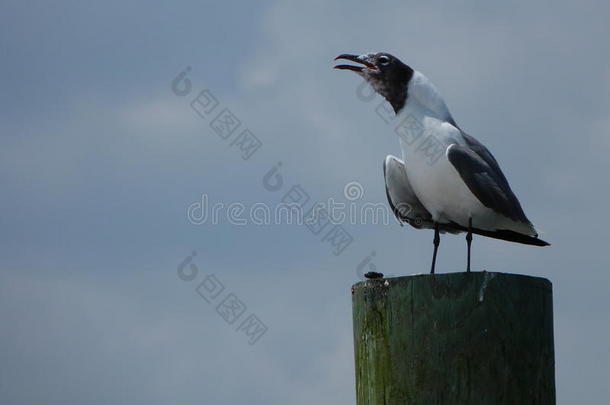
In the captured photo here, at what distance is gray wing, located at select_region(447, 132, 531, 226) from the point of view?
24.6 feet

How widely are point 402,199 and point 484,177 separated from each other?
1.02 metres

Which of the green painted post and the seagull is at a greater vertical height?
the seagull

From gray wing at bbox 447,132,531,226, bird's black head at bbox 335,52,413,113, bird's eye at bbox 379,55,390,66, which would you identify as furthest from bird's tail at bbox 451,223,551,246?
bird's eye at bbox 379,55,390,66

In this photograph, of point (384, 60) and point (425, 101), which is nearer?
point (425, 101)

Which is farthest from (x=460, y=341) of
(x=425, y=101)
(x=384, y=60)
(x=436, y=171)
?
(x=384, y=60)

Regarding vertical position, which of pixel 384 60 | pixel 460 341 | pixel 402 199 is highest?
pixel 384 60

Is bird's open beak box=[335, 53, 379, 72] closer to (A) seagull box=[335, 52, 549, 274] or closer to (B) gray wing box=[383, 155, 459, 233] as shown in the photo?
(A) seagull box=[335, 52, 549, 274]

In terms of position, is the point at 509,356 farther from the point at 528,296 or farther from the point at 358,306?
the point at 358,306

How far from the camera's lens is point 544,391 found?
15.0 ft

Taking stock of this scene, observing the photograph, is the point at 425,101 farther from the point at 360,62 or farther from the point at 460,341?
the point at 460,341

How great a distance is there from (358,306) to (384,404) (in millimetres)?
622

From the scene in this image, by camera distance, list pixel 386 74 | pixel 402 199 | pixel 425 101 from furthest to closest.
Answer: pixel 402 199, pixel 386 74, pixel 425 101

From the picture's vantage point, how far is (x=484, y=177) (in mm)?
7625

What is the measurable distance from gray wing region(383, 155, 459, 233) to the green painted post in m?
3.52
